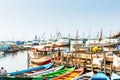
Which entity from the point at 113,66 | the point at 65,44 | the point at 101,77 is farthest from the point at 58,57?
the point at 65,44

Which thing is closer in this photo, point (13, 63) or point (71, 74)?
point (71, 74)

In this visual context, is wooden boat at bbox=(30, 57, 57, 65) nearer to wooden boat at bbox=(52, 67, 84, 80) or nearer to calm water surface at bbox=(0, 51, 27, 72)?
calm water surface at bbox=(0, 51, 27, 72)

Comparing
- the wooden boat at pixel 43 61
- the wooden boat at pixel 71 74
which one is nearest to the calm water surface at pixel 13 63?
the wooden boat at pixel 43 61

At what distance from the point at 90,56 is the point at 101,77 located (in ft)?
25.2

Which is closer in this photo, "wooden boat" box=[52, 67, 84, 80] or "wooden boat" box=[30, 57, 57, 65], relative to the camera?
"wooden boat" box=[52, 67, 84, 80]

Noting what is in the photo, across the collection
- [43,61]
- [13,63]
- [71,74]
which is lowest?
[13,63]

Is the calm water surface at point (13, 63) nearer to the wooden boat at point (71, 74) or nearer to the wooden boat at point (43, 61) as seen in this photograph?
the wooden boat at point (43, 61)

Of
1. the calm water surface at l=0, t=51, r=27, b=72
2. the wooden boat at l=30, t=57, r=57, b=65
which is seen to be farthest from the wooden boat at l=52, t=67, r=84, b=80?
the calm water surface at l=0, t=51, r=27, b=72

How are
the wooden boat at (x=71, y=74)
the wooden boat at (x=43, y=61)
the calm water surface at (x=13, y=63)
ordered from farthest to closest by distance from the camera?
the calm water surface at (x=13, y=63) < the wooden boat at (x=43, y=61) < the wooden boat at (x=71, y=74)

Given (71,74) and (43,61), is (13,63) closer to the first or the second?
(43,61)

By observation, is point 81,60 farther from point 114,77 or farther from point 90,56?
point 114,77

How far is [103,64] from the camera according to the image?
25.0 metres

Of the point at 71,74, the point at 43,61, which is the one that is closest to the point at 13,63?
the point at 43,61

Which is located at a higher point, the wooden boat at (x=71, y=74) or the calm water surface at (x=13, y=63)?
the wooden boat at (x=71, y=74)
